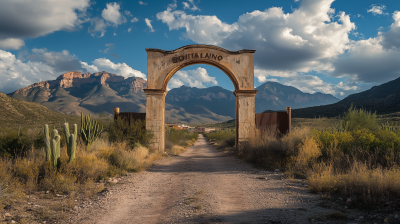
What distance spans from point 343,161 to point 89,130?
1073 centimetres

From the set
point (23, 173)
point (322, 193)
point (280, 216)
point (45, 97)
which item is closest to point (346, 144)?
point (322, 193)

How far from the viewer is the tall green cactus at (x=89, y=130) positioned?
33.7 feet

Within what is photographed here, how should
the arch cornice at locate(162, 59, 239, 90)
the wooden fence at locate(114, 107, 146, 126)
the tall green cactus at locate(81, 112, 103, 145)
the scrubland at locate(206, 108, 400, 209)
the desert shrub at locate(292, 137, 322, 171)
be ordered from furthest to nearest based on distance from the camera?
the arch cornice at locate(162, 59, 239, 90) < the wooden fence at locate(114, 107, 146, 126) < the tall green cactus at locate(81, 112, 103, 145) < the desert shrub at locate(292, 137, 322, 171) < the scrubland at locate(206, 108, 400, 209)

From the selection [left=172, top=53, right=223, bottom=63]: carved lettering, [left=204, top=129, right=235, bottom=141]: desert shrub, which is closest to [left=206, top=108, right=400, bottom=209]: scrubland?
[left=172, top=53, right=223, bottom=63]: carved lettering

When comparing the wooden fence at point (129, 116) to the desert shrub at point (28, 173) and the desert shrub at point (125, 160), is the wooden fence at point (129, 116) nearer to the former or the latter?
the desert shrub at point (125, 160)

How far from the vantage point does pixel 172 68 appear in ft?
46.5

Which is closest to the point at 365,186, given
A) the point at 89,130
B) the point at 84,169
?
the point at 84,169

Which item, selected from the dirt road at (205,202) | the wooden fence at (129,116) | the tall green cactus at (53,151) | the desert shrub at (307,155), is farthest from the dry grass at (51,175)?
the desert shrub at (307,155)

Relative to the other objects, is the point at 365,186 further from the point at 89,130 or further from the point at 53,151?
the point at 89,130

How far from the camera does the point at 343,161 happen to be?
784cm

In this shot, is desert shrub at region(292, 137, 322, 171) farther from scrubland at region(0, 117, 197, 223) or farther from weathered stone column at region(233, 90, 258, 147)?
scrubland at region(0, 117, 197, 223)

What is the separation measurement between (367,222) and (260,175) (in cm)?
439

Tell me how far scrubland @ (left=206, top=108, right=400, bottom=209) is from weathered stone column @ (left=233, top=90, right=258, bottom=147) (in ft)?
6.23

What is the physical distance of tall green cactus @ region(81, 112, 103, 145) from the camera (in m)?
10.3
